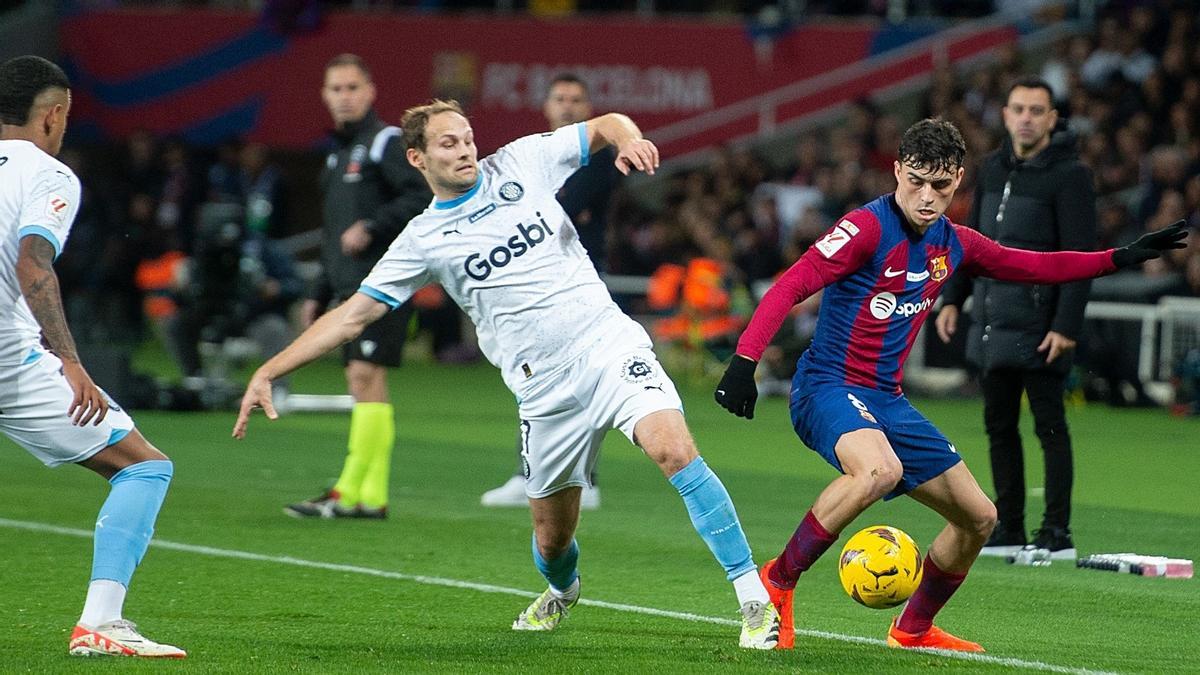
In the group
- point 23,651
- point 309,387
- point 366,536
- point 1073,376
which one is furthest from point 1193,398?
point 23,651

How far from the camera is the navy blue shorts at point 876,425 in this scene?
22.7ft

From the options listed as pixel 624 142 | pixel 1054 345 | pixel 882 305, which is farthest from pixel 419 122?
pixel 1054 345

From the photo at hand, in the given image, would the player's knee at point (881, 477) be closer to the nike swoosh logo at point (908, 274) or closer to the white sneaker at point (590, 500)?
the nike swoosh logo at point (908, 274)

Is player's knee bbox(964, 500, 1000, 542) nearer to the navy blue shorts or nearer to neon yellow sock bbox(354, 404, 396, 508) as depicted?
the navy blue shorts

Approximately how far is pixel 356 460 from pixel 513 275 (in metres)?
3.82

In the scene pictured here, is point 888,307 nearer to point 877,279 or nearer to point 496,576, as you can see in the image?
point 877,279

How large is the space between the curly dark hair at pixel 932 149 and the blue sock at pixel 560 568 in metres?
1.95

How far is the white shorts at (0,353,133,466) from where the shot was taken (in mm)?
6570

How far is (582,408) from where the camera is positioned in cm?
711

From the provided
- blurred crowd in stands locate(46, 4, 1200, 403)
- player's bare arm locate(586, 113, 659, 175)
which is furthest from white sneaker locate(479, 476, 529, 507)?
blurred crowd in stands locate(46, 4, 1200, 403)

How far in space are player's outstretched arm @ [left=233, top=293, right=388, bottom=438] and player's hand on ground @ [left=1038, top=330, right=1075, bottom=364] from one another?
3.64 metres

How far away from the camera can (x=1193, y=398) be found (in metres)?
18.0

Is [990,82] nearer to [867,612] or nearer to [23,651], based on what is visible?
[867,612]

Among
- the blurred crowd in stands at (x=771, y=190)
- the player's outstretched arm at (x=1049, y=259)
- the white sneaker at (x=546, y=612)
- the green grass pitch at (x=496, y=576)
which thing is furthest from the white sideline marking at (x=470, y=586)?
the blurred crowd in stands at (x=771, y=190)
